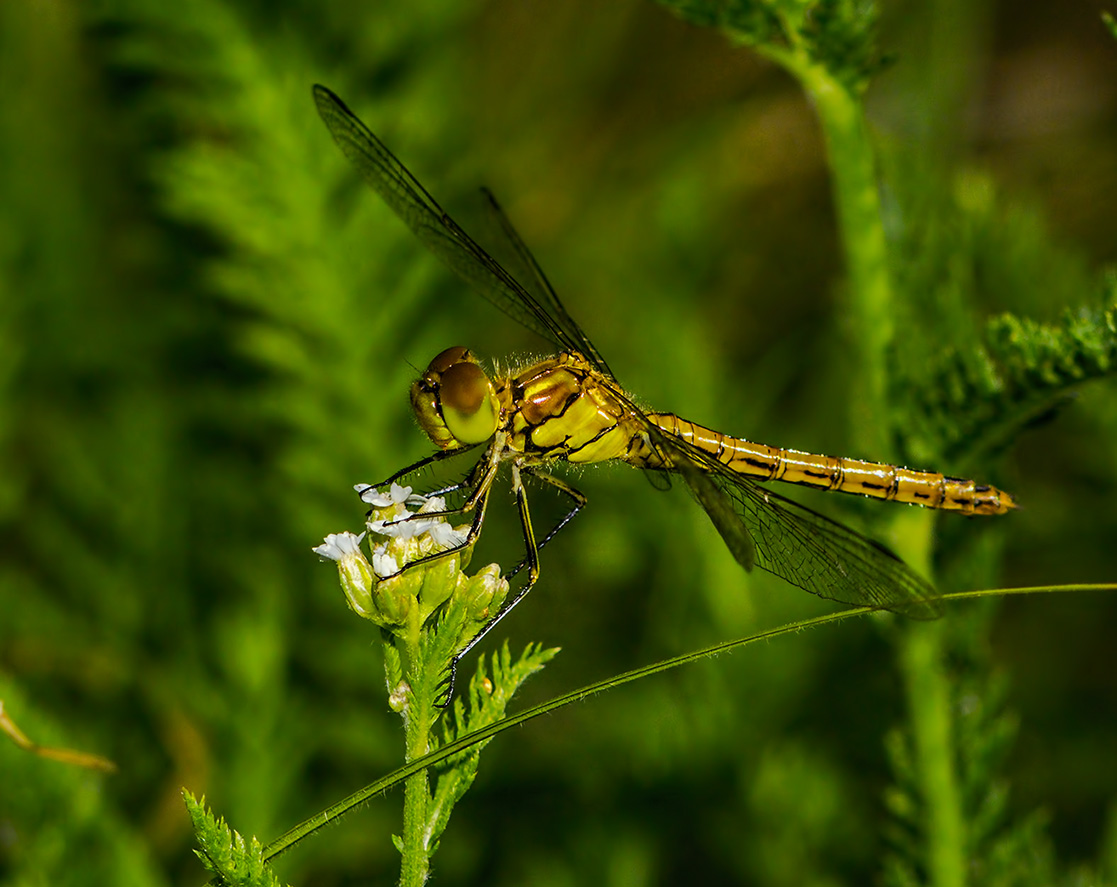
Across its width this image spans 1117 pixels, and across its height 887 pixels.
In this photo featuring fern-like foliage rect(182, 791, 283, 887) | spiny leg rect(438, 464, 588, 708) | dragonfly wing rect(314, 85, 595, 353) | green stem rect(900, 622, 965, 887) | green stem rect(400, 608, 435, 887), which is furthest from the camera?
dragonfly wing rect(314, 85, 595, 353)

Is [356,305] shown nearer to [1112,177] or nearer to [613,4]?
[613,4]

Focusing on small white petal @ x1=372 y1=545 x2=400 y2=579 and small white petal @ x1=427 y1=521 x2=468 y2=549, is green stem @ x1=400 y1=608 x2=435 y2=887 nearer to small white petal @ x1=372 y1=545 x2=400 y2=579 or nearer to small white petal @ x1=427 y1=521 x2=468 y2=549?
small white petal @ x1=372 y1=545 x2=400 y2=579

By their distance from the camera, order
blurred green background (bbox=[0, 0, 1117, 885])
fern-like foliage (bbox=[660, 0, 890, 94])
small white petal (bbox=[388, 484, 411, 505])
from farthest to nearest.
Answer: blurred green background (bbox=[0, 0, 1117, 885])
small white petal (bbox=[388, 484, 411, 505])
fern-like foliage (bbox=[660, 0, 890, 94])

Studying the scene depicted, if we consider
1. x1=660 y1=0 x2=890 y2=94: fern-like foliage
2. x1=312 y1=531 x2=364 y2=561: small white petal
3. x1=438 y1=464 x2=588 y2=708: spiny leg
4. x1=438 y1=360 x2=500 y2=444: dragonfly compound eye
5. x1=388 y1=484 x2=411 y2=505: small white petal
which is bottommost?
x1=312 y1=531 x2=364 y2=561: small white petal

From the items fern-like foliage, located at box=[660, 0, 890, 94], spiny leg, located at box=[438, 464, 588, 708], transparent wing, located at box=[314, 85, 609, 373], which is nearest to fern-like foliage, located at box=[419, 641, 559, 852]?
spiny leg, located at box=[438, 464, 588, 708]

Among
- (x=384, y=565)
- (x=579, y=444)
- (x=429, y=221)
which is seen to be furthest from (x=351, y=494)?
(x=384, y=565)

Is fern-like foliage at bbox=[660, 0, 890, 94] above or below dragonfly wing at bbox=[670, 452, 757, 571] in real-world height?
above

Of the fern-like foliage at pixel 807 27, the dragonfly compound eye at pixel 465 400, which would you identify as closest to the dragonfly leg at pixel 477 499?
Answer: the dragonfly compound eye at pixel 465 400

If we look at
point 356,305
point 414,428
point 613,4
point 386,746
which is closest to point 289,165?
point 356,305

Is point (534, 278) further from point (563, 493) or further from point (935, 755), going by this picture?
point (935, 755)
